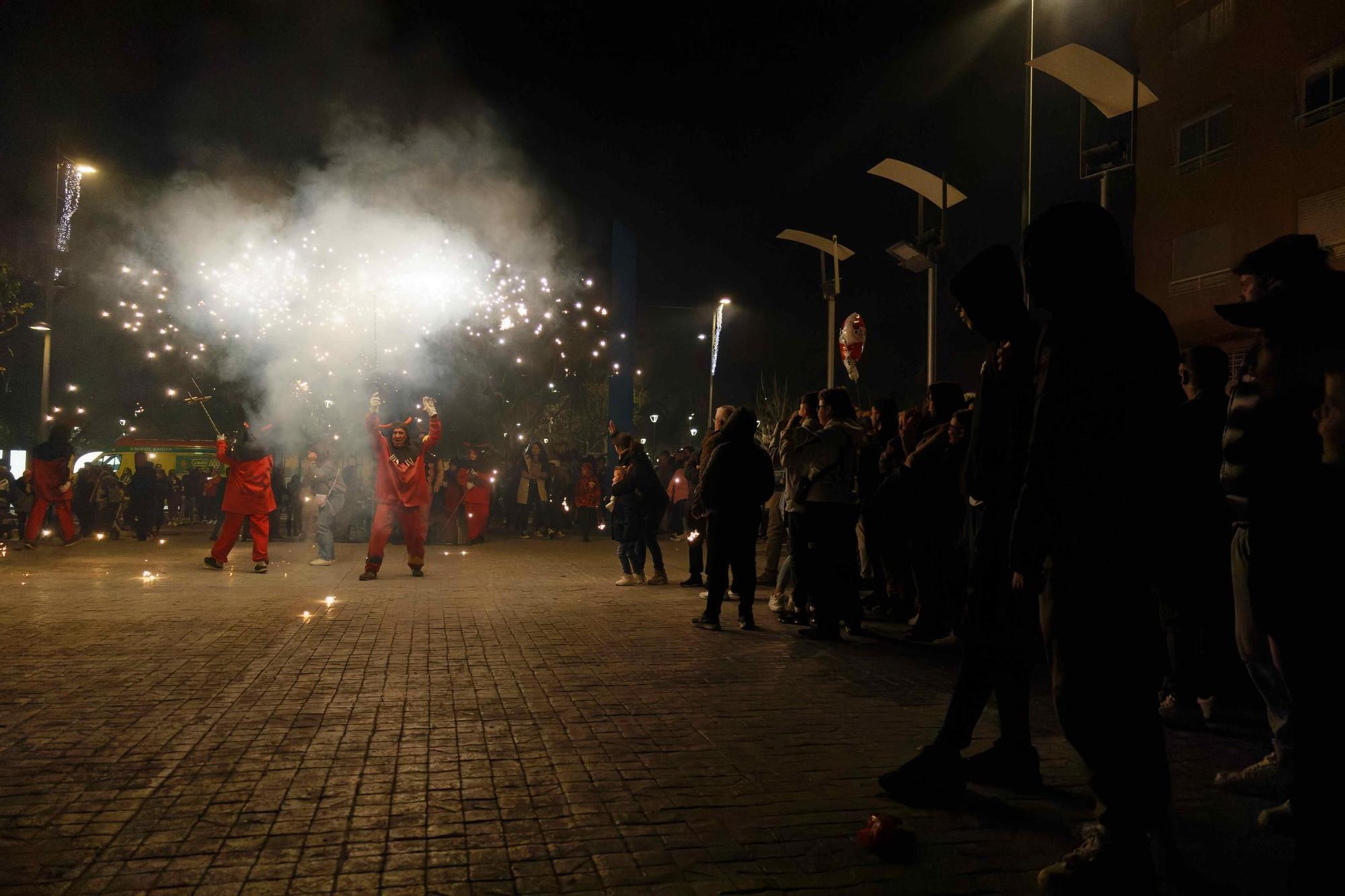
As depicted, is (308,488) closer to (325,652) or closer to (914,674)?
(325,652)

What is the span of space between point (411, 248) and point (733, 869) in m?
19.8

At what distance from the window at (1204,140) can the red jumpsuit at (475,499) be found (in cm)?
1965

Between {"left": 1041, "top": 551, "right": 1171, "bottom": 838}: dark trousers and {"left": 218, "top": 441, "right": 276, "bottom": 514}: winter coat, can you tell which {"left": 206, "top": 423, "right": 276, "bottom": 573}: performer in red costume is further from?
{"left": 1041, "top": 551, "right": 1171, "bottom": 838}: dark trousers

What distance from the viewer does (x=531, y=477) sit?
2006 centimetres

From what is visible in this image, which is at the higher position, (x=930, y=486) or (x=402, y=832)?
(x=930, y=486)

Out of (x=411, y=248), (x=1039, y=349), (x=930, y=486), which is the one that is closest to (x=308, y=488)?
(x=411, y=248)

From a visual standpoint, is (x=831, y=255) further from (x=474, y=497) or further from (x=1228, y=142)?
(x=1228, y=142)

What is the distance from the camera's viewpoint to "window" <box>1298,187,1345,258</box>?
67.3 ft

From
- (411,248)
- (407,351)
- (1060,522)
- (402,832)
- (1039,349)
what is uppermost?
(411,248)

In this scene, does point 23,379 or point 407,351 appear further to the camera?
point 23,379

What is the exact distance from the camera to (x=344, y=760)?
4.30 meters

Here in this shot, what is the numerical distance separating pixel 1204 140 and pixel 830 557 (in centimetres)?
2294

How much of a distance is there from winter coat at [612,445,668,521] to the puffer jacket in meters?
3.84

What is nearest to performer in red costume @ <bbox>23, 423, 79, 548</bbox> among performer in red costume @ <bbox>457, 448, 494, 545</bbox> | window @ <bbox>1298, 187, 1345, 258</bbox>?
performer in red costume @ <bbox>457, 448, 494, 545</bbox>
